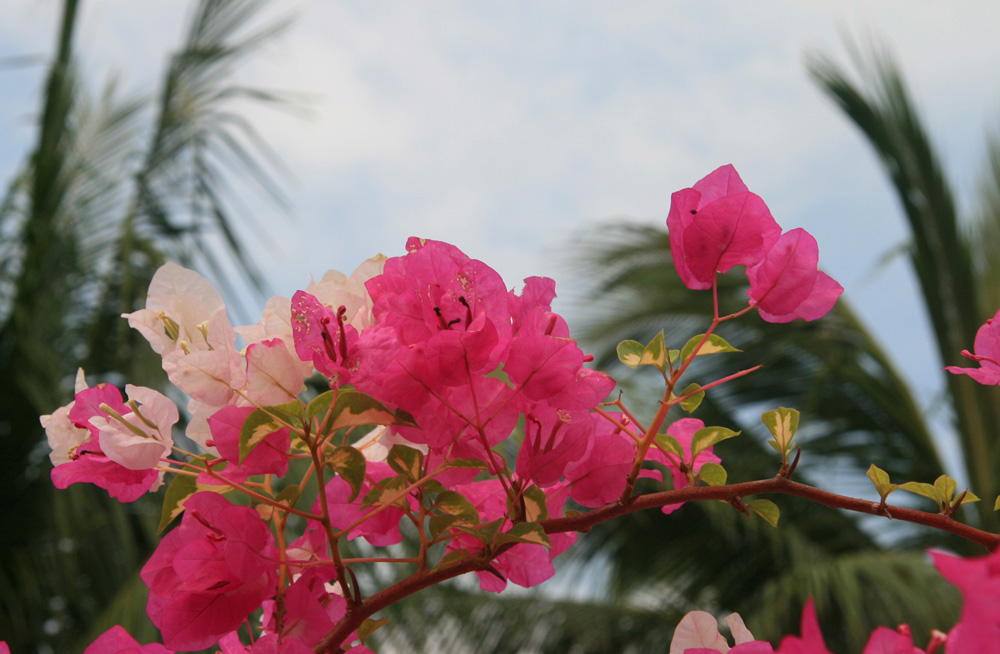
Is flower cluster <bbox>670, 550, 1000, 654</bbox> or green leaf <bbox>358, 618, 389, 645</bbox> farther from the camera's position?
green leaf <bbox>358, 618, 389, 645</bbox>

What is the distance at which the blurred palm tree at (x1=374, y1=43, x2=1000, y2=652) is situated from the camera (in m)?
2.12

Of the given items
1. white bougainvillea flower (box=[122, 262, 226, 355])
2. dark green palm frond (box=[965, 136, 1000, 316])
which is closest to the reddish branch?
white bougainvillea flower (box=[122, 262, 226, 355])

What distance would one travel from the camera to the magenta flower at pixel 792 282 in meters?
0.28

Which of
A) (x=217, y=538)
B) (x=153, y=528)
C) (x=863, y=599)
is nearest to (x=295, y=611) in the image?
(x=217, y=538)

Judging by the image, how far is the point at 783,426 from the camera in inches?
11.2

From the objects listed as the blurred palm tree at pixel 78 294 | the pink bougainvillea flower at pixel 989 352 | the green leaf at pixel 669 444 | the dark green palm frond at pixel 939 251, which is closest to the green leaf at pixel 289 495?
the green leaf at pixel 669 444

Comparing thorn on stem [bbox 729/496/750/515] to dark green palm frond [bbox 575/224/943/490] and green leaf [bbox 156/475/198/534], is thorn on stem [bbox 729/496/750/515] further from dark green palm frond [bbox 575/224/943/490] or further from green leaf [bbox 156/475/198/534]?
dark green palm frond [bbox 575/224/943/490]

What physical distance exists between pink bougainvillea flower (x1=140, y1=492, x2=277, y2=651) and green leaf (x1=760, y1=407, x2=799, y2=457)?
178mm

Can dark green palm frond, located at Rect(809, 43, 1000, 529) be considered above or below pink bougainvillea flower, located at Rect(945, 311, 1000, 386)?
below

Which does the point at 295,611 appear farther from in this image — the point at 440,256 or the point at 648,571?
the point at 648,571

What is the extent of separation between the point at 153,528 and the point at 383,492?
1408mm

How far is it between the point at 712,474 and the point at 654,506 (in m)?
0.05

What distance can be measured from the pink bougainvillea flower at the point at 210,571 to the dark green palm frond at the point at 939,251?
224cm

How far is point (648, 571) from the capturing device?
2.62 meters
